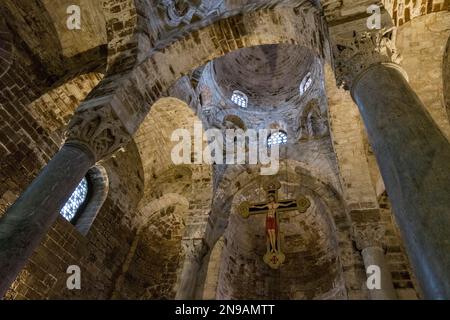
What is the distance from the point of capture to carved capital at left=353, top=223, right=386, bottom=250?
19.9 feet

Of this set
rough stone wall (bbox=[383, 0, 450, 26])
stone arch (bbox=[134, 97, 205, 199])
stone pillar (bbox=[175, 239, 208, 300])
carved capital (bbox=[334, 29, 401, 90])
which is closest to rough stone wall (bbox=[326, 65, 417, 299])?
rough stone wall (bbox=[383, 0, 450, 26])

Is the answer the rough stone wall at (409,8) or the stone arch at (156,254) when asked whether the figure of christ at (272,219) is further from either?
the rough stone wall at (409,8)

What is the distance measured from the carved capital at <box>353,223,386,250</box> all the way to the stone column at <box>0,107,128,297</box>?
465cm

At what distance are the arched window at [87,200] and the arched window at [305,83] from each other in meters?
6.97

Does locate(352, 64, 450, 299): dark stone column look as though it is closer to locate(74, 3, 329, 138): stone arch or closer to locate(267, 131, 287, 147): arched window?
locate(74, 3, 329, 138): stone arch

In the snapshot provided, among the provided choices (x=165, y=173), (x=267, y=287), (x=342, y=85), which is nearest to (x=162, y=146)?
(x=165, y=173)

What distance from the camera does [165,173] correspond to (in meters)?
10.0

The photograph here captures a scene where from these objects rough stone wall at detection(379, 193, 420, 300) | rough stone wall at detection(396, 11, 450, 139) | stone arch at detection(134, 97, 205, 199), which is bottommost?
rough stone wall at detection(379, 193, 420, 300)

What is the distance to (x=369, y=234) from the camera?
6.17 metres

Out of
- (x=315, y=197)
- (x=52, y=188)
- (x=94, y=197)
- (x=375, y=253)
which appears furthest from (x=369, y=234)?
(x=94, y=197)

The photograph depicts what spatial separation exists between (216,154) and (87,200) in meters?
3.65

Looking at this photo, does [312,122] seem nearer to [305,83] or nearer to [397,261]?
[305,83]
